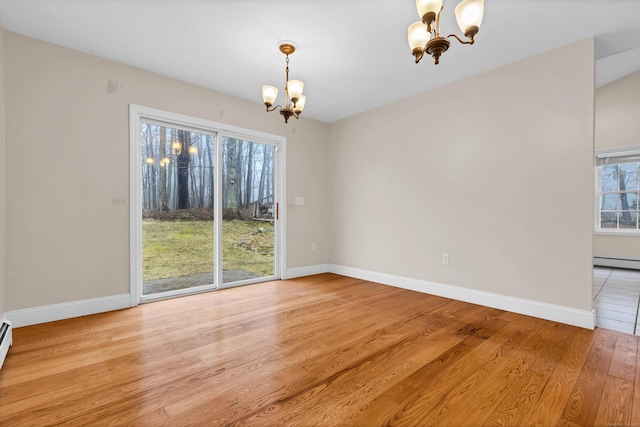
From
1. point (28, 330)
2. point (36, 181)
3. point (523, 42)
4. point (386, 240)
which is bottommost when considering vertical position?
point (28, 330)

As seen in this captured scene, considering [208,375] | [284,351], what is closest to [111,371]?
[208,375]

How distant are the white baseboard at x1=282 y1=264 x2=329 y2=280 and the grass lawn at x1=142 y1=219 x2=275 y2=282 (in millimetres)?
272

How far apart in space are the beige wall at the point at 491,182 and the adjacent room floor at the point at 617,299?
0.43 m

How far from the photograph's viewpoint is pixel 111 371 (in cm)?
186

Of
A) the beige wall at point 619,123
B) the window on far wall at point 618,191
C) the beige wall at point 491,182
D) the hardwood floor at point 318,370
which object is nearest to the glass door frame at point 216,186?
the hardwood floor at point 318,370

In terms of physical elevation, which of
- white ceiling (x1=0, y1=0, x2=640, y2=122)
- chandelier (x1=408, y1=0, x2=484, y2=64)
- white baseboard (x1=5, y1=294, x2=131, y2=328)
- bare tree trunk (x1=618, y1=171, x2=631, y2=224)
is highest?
white ceiling (x1=0, y1=0, x2=640, y2=122)

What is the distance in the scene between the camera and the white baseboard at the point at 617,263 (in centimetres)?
516

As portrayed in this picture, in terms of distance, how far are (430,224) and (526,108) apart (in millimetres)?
1604

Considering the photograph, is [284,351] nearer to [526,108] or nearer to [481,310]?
[481,310]

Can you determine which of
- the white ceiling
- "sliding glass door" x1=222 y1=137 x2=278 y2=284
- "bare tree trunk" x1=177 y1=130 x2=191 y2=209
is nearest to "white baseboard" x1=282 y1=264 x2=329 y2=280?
"sliding glass door" x1=222 y1=137 x2=278 y2=284

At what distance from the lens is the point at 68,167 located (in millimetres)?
2811

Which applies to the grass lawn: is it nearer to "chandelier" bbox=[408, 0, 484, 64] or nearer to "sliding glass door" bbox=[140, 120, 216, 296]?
"sliding glass door" bbox=[140, 120, 216, 296]

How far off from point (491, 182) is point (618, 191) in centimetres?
441

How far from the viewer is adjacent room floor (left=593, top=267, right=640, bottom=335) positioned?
266 cm
